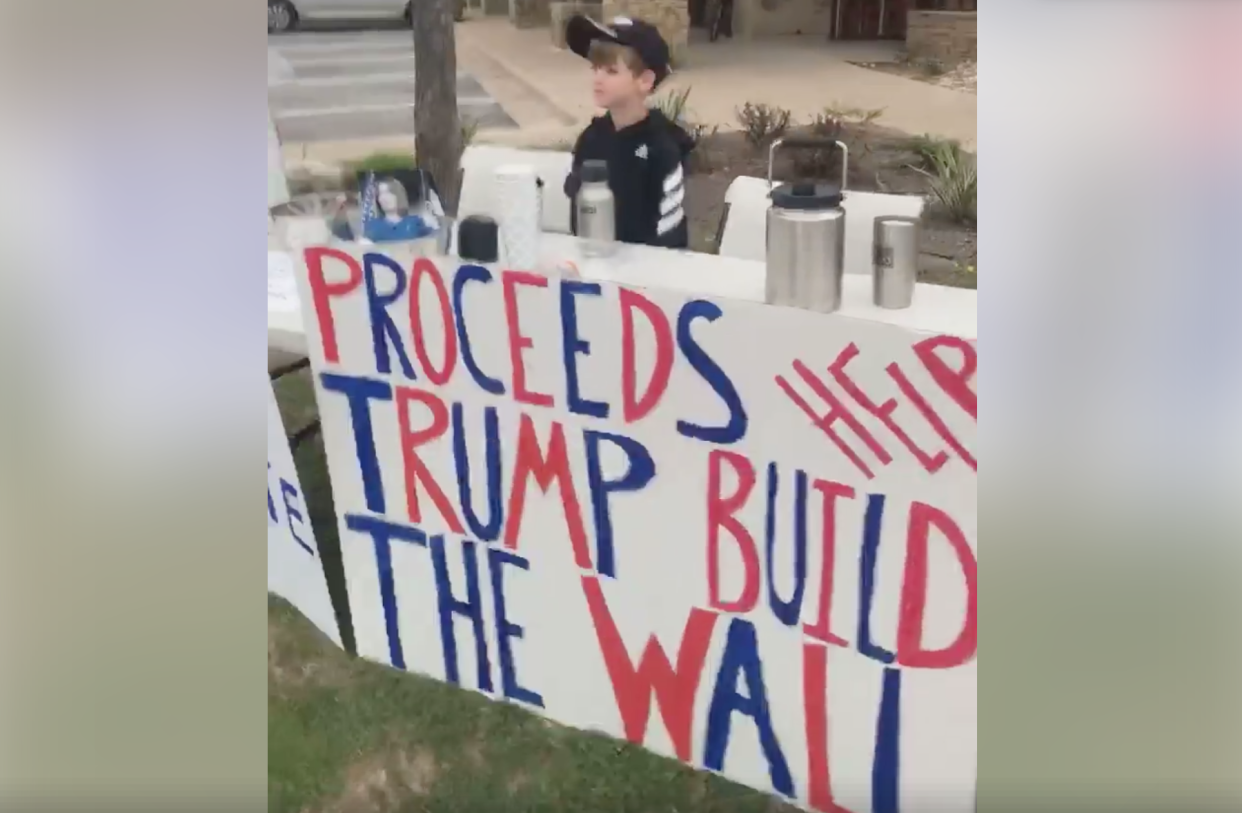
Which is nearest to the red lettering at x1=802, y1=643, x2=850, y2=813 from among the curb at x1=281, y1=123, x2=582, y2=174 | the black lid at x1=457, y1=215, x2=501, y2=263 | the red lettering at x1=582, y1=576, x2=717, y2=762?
the red lettering at x1=582, y1=576, x2=717, y2=762

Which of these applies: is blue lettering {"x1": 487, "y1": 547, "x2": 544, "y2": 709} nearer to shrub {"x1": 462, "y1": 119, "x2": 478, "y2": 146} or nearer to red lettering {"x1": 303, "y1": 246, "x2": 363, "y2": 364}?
red lettering {"x1": 303, "y1": 246, "x2": 363, "y2": 364}

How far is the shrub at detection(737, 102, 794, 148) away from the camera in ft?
6.23

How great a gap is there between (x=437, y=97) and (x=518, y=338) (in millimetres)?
914

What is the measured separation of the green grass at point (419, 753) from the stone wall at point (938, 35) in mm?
965

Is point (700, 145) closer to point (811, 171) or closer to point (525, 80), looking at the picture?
point (811, 171)

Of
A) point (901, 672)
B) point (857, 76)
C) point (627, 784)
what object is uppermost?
point (857, 76)

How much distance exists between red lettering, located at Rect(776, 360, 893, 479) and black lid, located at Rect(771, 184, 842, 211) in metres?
0.17

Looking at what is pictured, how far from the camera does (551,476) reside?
141 cm

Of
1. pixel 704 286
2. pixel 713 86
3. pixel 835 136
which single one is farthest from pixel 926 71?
pixel 704 286
